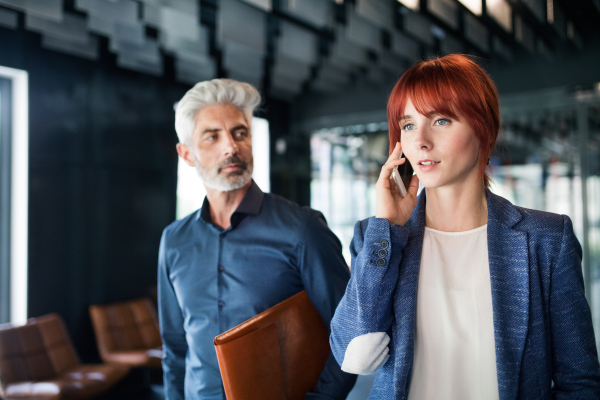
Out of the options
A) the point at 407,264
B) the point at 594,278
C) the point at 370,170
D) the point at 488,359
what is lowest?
the point at 594,278

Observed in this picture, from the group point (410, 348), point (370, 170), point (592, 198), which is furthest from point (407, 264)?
point (370, 170)

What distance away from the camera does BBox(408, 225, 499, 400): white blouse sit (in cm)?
110

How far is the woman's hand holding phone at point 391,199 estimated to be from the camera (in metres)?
1.18

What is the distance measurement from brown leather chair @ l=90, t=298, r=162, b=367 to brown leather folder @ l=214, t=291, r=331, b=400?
3383 mm

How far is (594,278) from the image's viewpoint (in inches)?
198

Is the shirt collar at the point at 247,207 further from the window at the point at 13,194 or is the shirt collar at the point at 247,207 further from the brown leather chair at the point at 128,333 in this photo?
the window at the point at 13,194

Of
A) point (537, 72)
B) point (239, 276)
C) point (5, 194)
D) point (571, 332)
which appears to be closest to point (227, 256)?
point (239, 276)

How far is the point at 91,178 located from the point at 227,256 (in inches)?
147

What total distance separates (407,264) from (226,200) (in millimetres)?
872

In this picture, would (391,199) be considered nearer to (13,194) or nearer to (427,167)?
(427,167)

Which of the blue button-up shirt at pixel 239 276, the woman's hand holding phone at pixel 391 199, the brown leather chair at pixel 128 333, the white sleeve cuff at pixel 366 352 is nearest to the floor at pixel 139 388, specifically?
the brown leather chair at pixel 128 333

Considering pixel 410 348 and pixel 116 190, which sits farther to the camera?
pixel 116 190

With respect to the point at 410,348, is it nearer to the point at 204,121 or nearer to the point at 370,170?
the point at 204,121

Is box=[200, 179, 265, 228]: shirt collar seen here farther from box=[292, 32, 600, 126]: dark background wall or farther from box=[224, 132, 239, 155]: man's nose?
box=[292, 32, 600, 126]: dark background wall
